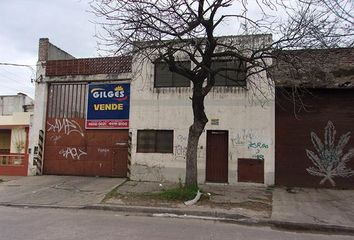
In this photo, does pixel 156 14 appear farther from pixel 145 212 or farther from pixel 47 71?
pixel 47 71

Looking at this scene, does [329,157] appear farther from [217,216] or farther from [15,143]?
[15,143]

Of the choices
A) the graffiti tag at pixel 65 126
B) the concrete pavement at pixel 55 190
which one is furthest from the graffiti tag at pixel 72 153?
the concrete pavement at pixel 55 190

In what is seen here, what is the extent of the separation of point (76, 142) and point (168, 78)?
18.5 feet

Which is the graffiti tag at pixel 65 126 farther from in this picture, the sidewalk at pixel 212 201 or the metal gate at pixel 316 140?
the metal gate at pixel 316 140

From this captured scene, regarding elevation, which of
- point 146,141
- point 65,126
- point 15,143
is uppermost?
point 65,126

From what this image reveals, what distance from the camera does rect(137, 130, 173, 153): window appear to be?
61.9 feet

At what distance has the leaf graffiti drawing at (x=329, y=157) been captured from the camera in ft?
56.3

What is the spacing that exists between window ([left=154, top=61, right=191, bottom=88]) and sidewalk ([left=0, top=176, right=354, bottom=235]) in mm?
4523

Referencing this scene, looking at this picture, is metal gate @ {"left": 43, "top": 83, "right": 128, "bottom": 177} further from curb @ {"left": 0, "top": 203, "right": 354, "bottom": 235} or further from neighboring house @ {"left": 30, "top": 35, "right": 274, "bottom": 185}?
curb @ {"left": 0, "top": 203, "right": 354, "bottom": 235}

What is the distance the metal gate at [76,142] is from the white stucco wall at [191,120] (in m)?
1.16

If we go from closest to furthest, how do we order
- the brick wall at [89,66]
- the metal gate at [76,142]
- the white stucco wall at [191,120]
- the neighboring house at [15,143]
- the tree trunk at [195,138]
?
the tree trunk at [195,138], the white stucco wall at [191,120], the metal gate at [76,142], the brick wall at [89,66], the neighboring house at [15,143]

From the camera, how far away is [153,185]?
17.7m

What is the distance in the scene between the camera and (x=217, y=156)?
1838cm

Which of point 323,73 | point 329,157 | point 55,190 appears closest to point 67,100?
point 55,190
